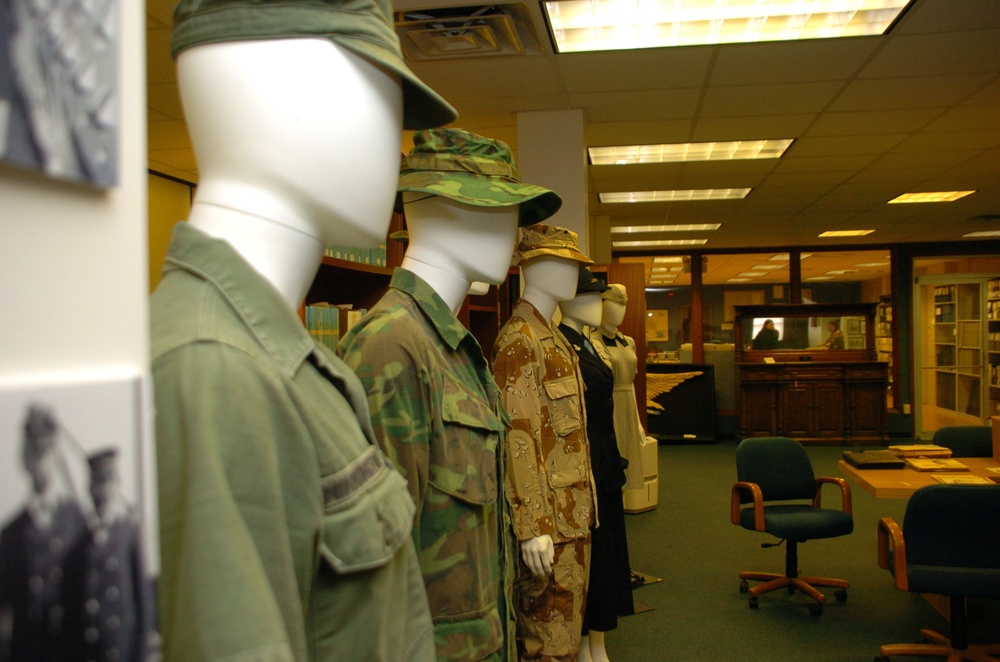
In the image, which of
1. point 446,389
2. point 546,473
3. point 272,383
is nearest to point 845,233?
point 546,473

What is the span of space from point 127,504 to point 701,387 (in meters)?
9.32

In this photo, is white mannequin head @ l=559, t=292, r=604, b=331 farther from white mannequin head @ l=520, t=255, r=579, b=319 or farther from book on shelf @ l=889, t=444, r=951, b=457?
book on shelf @ l=889, t=444, r=951, b=457

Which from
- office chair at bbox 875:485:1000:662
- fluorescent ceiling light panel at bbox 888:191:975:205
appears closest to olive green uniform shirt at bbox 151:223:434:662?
office chair at bbox 875:485:1000:662

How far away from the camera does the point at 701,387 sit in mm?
9258

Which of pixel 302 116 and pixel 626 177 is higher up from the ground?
pixel 626 177

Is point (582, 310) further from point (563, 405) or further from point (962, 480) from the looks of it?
point (962, 480)

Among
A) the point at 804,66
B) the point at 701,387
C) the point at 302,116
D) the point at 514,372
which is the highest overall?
the point at 804,66

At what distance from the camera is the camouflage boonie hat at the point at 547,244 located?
2521 mm

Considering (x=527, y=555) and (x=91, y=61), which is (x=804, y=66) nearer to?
(x=527, y=555)

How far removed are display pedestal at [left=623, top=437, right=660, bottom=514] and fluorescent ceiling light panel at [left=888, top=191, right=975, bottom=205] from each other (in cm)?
401

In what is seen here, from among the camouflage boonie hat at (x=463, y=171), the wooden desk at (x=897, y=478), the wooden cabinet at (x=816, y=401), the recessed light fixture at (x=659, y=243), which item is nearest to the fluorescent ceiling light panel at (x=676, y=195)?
the wooden cabinet at (x=816, y=401)

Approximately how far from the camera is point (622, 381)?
191 inches

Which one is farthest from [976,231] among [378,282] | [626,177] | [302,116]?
[302,116]

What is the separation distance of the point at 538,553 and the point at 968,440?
3658 millimetres
